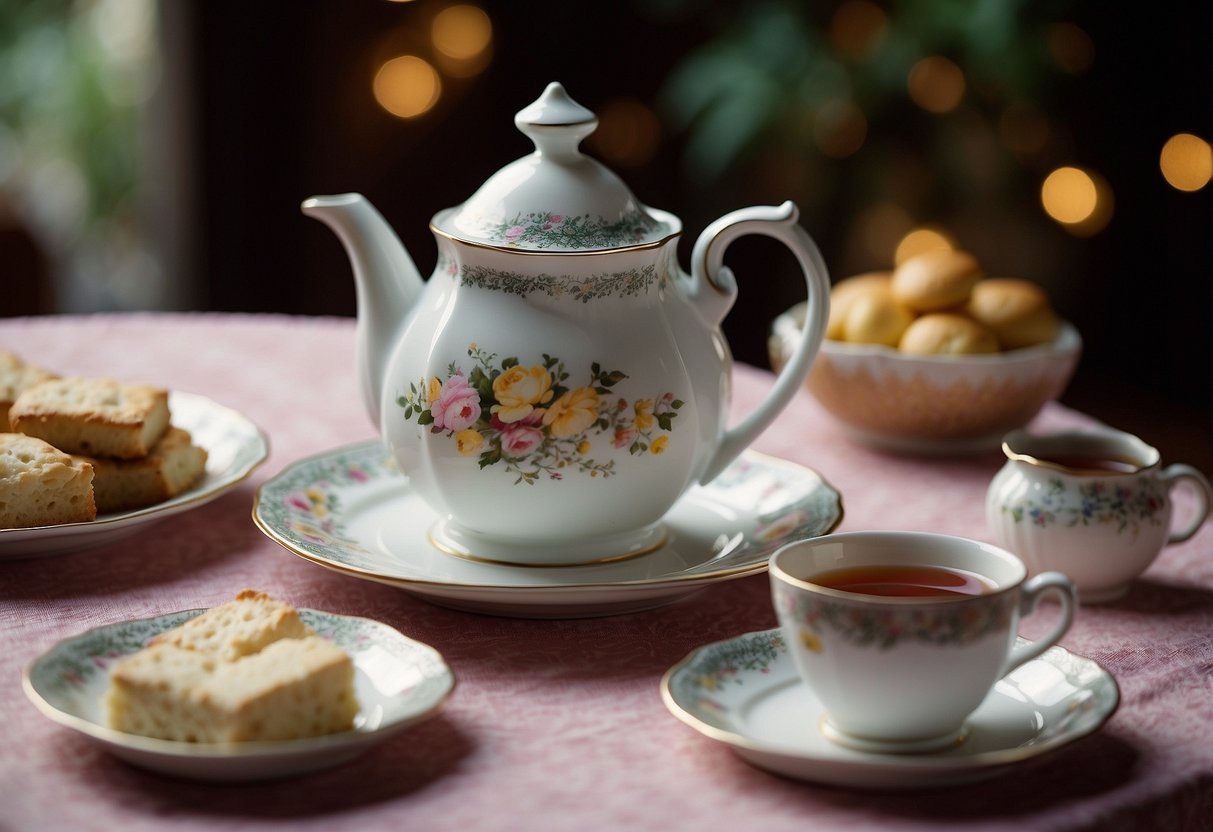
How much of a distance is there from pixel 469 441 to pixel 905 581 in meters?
0.33

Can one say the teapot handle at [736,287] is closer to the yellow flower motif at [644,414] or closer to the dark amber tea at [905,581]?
the yellow flower motif at [644,414]

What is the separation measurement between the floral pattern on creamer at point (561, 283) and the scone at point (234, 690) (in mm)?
315

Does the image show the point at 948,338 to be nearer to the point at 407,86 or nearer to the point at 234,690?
the point at 234,690

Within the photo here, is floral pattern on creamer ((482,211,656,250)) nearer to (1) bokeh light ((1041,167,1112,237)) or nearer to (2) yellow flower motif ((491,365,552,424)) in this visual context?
(2) yellow flower motif ((491,365,552,424))

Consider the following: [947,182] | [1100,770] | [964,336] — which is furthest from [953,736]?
[947,182]

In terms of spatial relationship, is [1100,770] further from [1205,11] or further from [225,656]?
[1205,11]

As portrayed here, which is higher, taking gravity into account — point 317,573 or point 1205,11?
point 1205,11

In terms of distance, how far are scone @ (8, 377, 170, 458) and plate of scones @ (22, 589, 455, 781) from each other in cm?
29

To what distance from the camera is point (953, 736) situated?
29.6 inches

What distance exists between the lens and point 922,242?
291 cm

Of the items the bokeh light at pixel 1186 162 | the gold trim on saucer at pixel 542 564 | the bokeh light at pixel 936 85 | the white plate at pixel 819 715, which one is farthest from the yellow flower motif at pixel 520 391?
the bokeh light at pixel 1186 162

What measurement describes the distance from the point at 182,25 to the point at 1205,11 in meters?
2.20

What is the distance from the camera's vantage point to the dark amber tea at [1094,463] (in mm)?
1055

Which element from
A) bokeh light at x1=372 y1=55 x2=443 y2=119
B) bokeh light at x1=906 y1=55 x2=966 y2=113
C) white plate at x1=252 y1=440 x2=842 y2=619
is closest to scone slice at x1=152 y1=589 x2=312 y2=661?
white plate at x1=252 y1=440 x2=842 y2=619
